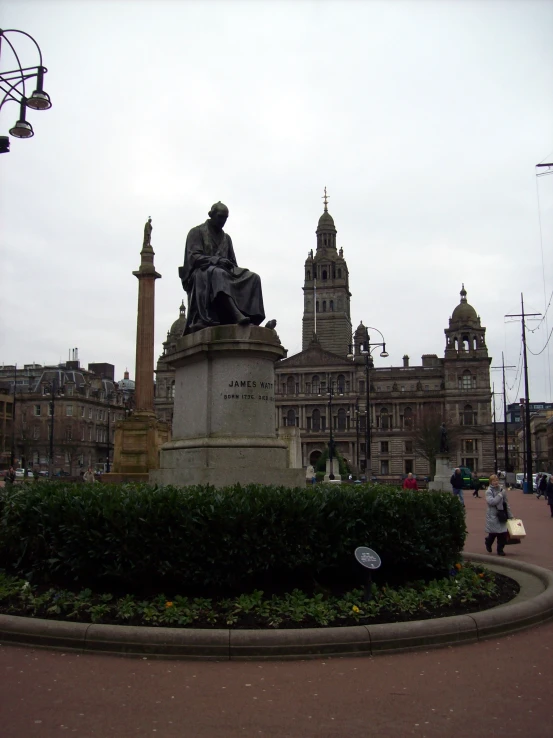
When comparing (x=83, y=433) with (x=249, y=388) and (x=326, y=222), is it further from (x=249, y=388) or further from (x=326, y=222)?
(x=249, y=388)

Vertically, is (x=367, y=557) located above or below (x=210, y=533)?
below

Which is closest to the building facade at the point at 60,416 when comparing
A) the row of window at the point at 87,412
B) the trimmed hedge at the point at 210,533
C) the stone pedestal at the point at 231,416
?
the row of window at the point at 87,412

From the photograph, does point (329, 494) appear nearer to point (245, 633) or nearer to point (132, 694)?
point (245, 633)

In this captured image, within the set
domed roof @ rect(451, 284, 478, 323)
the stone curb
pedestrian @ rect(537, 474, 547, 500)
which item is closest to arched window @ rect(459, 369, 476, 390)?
domed roof @ rect(451, 284, 478, 323)

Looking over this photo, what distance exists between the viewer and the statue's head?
1089 cm

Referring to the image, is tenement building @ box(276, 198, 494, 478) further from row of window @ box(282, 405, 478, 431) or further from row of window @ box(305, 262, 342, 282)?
row of window @ box(305, 262, 342, 282)

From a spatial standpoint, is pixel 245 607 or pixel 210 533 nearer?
pixel 245 607

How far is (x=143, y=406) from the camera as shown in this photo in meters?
29.9

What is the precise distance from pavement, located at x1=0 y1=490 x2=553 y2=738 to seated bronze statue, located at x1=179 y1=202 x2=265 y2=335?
510cm

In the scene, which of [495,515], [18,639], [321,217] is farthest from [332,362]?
[18,639]

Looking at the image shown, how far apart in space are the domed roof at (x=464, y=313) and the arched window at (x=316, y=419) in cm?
2541

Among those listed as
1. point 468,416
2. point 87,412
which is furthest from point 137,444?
point 468,416

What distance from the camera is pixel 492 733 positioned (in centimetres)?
474

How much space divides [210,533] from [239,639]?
3.90 feet
